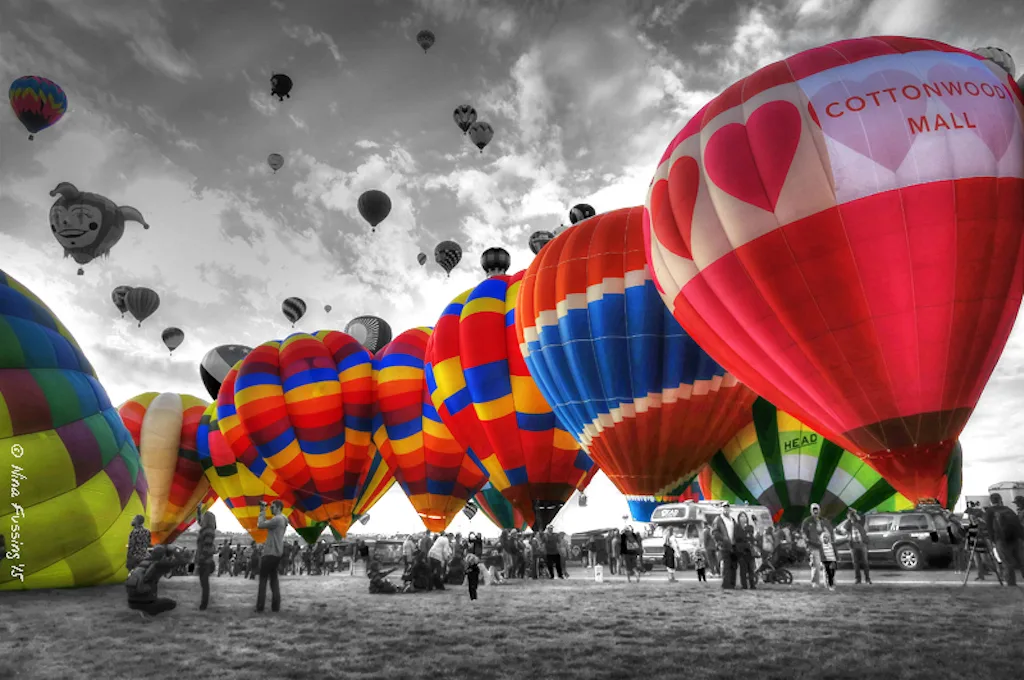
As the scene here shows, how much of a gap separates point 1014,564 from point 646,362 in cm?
735

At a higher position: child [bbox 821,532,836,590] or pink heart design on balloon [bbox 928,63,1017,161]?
pink heart design on balloon [bbox 928,63,1017,161]

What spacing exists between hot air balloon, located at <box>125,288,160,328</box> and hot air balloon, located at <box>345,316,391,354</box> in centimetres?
985

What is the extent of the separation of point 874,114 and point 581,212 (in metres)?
15.0

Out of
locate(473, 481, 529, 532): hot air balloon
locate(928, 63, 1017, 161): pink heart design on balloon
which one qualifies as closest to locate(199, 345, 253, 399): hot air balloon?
locate(473, 481, 529, 532): hot air balloon

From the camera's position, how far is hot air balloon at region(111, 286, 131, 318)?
33.8 meters

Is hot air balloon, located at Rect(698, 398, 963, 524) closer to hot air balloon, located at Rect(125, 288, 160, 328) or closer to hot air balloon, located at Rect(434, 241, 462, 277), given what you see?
hot air balloon, located at Rect(434, 241, 462, 277)

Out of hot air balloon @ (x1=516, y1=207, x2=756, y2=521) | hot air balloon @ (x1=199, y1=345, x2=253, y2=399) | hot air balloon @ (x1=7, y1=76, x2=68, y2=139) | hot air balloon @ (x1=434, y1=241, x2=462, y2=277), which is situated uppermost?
hot air balloon @ (x1=7, y1=76, x2=68, y2=139)

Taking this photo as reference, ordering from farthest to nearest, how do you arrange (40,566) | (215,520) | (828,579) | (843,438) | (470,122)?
(470,122) < (828,579) < (843,438) < (40,566) < (215,520)

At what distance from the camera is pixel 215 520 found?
29.1 ft

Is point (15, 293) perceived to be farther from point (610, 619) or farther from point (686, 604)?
point (686, 604)

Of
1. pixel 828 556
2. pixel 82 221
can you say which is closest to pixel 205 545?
pixel 828 556

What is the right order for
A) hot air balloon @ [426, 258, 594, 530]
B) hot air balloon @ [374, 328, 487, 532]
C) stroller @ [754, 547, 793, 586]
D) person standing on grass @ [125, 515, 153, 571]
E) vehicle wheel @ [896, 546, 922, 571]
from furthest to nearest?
hot air balloon @ [374, 328, 487, 532] < hot air balloon @ [426, 258, 594, 530] < vehicle wheel @ [896, 546, 922, 571] < stroller @ [754, 547, 793, 586] < person standing on grass @ [125, 515, 153, 571]

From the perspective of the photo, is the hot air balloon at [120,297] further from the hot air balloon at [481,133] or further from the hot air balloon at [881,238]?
the hot air balloon at [881,238]

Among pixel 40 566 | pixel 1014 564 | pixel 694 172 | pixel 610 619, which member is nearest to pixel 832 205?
pixel 694 172
